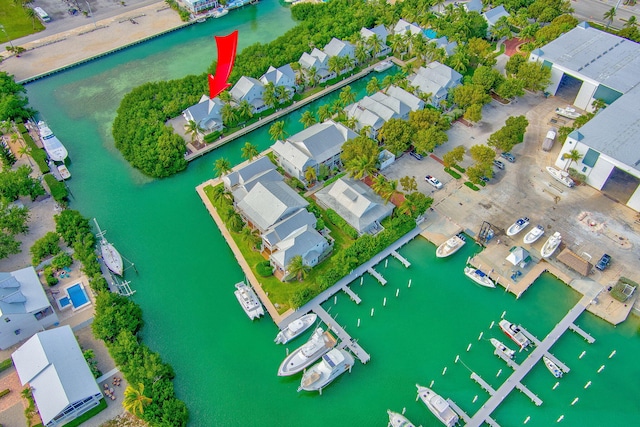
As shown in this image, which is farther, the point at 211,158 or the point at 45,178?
the point at 211,158

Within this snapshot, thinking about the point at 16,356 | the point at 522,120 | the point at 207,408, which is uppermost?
the point at 522,120

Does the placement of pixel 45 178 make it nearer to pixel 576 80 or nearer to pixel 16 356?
pixel 16 356

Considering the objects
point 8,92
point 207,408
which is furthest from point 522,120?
point 8,92

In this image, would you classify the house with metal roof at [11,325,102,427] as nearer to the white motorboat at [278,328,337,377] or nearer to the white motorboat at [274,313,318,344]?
the white motorboat at [278,328,337,377]

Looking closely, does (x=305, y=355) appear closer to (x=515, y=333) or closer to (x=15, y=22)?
(x=515, y=333)

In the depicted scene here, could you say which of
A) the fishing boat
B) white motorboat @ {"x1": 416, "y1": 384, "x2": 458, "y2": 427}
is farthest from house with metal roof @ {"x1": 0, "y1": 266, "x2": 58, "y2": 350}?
white motorboat @ {"x1": 416, "y1": 384, "x2": 458, "y2": 427}
